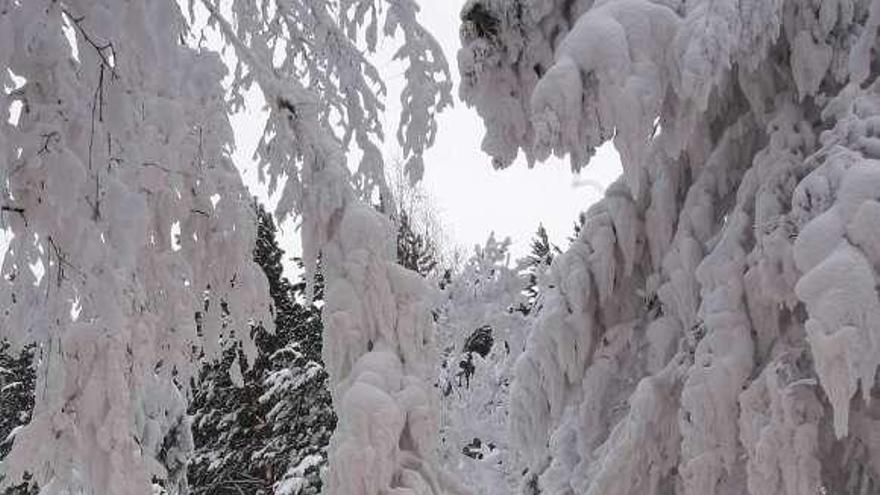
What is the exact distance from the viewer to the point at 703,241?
11.7 feet

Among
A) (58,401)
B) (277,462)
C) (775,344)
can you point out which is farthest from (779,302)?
(277,462)

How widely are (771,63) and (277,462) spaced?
15851 millimetres

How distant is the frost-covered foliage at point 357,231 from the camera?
3061 millimetres

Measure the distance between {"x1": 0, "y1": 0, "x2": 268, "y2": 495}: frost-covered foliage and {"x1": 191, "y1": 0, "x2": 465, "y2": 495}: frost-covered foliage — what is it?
213 mm

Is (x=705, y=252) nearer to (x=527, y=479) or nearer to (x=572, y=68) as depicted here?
(x=572, y=68)

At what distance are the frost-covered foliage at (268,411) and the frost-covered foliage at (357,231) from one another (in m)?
13.7

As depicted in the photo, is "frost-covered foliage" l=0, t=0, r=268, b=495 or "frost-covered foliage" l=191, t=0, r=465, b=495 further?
"frost-covered foliage" l=191, t=0, r=465, b=495

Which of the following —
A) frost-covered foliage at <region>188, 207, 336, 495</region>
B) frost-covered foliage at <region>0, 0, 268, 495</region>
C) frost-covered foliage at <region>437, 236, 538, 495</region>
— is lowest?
frost-covered foliage at <region>0, 0, 268, 495</region>

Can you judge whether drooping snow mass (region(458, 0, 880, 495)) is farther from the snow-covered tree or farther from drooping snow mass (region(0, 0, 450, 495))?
the snow-covered tree

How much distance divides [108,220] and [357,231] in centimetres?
128

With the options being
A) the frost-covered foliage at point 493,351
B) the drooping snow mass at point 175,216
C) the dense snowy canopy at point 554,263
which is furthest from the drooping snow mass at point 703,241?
the frost-covered foliage at point 493,351

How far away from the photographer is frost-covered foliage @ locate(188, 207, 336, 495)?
57.4ft

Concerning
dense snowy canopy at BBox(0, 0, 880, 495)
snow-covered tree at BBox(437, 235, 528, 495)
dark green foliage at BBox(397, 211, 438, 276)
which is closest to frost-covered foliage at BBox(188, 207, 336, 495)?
dark green foliage at BBox(397, 211, 438, 276)

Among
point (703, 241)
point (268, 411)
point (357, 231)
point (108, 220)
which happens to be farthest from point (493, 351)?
point (268, 411)
